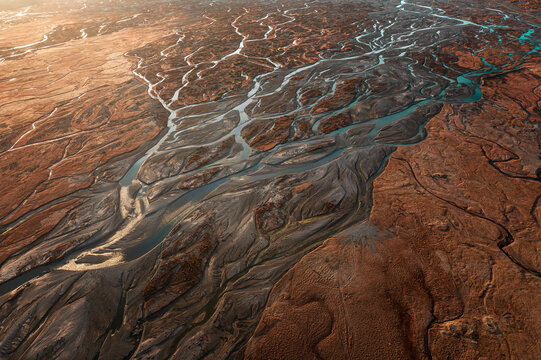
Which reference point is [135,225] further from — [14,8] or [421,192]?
[14,8]

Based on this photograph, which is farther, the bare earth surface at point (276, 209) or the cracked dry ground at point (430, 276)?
the bare earth surface at point (276, 209)

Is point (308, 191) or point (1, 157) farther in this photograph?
point (1, 157)

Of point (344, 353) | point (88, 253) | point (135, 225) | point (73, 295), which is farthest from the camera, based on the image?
point (135, 225)

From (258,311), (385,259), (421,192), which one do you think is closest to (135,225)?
(258,311)

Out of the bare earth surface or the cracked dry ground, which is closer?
the cracked dry ground
